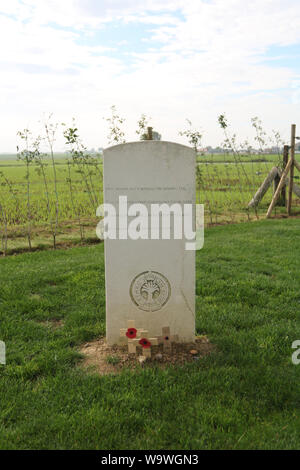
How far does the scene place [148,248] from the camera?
390 cm

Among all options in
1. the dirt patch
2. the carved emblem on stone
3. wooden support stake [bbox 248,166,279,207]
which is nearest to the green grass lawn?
the dirt patch

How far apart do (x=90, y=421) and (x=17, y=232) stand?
7.60 metres

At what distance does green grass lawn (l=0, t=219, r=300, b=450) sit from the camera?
9.22 feet

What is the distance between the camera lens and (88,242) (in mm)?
9219

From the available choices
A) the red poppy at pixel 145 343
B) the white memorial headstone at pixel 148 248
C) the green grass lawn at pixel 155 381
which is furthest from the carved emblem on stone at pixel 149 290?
the green grass lawn at pixel 155 381

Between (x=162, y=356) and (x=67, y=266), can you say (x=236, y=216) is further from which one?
(x=162, y=356)

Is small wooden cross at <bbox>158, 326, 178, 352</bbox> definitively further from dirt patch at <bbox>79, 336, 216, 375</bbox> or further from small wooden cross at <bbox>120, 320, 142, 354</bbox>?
small wooden cross at <bbox>120, 320, 142, 354</bbox>

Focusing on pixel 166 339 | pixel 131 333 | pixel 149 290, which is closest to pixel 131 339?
pixel 131 333

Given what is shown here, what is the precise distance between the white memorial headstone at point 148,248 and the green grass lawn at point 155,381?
56 centimetres

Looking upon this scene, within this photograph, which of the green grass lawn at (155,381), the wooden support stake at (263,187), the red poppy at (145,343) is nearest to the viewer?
the green grass lawn at (155,381)

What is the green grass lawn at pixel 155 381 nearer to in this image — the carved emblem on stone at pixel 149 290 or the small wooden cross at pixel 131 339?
the small wooden cross at pixel 131 339

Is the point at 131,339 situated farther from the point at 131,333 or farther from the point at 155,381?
the point at 155,381

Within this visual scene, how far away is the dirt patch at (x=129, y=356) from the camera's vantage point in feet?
12.3
